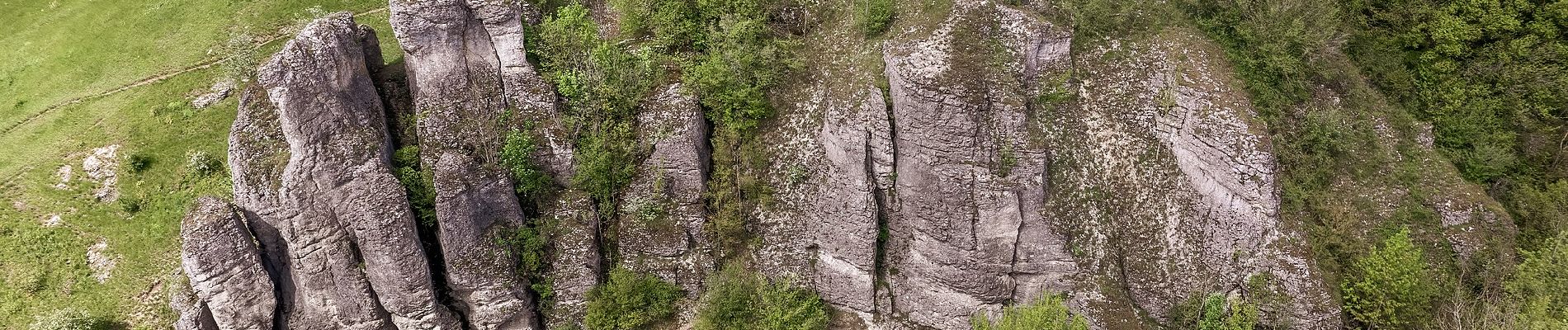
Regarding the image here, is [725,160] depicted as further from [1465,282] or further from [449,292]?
[1465,282]

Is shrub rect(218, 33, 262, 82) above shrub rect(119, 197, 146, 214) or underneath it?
above

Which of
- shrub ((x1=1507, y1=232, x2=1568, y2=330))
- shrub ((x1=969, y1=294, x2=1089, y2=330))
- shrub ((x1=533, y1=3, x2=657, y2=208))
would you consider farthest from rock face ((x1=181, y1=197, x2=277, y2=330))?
shrub ((x1=1507, y1=232, x2=1568, y2=330))

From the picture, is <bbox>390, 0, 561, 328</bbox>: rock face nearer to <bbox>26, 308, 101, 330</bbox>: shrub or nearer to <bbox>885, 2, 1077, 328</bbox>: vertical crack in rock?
<bbox>26, 308, 101, 330</bbox>: shrub

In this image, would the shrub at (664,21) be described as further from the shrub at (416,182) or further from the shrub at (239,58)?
the shrub at (239,58)

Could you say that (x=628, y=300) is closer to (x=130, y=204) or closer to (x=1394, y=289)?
(x=130, y=204)

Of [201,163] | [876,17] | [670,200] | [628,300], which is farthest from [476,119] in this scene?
[876,17]

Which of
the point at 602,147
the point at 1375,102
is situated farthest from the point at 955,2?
the point at 1375,102

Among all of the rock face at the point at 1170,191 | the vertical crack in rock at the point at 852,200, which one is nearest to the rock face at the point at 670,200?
the vertical crack in rock at the point at 852,200
